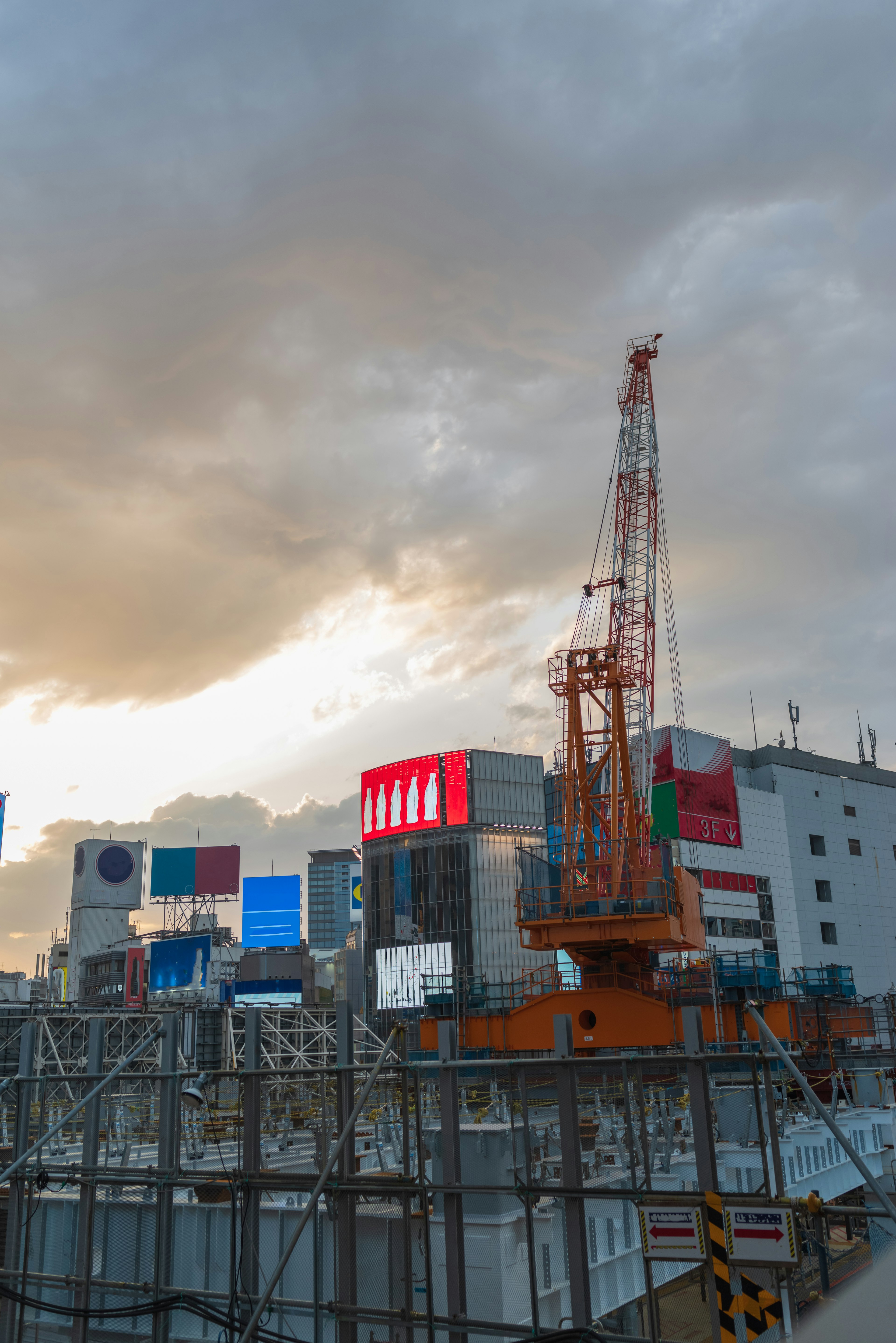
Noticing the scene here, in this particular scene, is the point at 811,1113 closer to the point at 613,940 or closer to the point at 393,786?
the point at 613,940

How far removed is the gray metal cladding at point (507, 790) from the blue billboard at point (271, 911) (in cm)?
2099

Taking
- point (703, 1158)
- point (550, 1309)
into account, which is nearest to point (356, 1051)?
point (550, 1309)

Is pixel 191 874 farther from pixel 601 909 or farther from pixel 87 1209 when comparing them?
pixel 87 1209

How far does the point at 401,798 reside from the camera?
9600cm

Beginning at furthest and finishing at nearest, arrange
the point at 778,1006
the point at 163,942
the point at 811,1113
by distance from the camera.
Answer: the point at 163,942 < the point at 778,1006 < the point at 811,1113

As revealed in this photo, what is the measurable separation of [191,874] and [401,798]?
931 inches

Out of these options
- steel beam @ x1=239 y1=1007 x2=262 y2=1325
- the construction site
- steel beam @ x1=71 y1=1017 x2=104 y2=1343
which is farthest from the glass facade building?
steel beam @ x1=239 y1=1007 x2=262 y2=1325

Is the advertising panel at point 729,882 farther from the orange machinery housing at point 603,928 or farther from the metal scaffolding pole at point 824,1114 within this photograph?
the metal scaffolding pole at point 824,1114

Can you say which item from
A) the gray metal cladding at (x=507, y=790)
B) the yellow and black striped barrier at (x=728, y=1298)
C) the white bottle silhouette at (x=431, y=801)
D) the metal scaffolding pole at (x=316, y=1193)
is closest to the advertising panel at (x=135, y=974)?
the white bottle silhouette at (x=431, y=801)

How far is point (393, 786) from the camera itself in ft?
317

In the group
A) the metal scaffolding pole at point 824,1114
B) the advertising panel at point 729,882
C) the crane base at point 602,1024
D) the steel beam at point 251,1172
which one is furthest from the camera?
the advertising panel at point 729,882

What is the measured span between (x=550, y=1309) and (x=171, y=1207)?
→ 5.30m

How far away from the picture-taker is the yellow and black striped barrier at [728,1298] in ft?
33.3

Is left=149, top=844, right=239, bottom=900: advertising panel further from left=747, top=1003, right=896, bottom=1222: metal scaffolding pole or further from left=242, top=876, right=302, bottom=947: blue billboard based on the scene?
left=747, top=1003, right=896, bottom=1222: metal scaffolding pole
